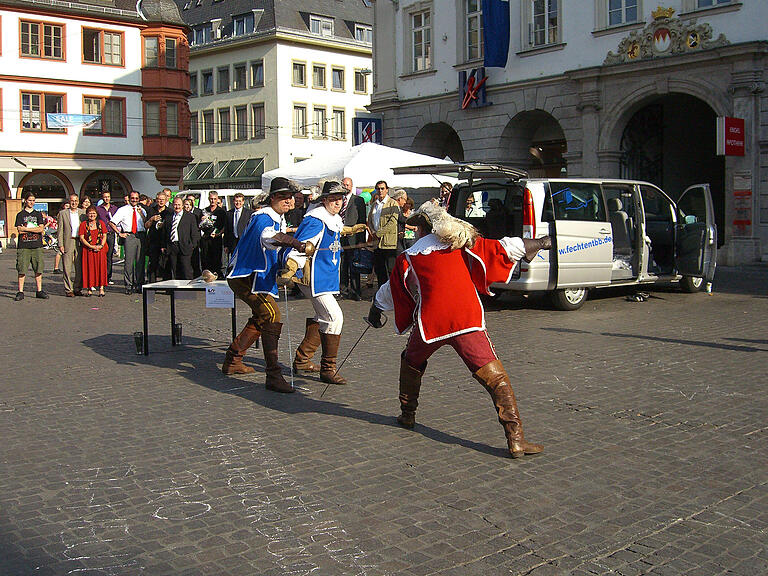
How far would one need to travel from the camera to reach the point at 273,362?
8062 mm

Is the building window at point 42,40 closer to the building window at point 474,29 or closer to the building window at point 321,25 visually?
the building window at point 321,25

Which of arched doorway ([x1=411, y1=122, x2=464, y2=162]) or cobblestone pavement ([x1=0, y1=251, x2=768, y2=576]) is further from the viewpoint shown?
arched doorway ([x1=411, y1=122, x2=464, y2=162])

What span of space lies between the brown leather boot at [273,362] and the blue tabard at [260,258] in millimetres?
357

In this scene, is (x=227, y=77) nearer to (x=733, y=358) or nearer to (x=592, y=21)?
(x=592, y=21)

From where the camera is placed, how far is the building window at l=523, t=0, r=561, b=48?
2630cm

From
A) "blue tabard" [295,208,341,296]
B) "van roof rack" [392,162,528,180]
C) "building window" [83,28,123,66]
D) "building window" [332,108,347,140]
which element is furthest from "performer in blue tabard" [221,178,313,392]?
"building window" [332,108,347,140]

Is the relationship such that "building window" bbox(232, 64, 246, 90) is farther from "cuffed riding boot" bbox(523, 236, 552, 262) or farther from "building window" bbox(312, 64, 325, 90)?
"cuffed riding boot" bbox(523, 236, 552, 262)

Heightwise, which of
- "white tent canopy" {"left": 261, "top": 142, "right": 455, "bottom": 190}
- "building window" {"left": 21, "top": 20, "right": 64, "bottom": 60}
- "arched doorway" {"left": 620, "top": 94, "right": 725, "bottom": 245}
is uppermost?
"building window" {"left": 21, "top": 20, "right": 64, "bottom": 60}

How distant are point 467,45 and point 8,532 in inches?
1036

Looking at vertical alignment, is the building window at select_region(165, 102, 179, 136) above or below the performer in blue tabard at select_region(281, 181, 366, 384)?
above

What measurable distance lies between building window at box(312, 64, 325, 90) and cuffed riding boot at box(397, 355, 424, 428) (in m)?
55.8

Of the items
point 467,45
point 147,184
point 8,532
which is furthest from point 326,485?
point 147,184

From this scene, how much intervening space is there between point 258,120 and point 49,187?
55.7 ft

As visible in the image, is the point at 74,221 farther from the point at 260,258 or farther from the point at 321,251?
the point at 321,251
